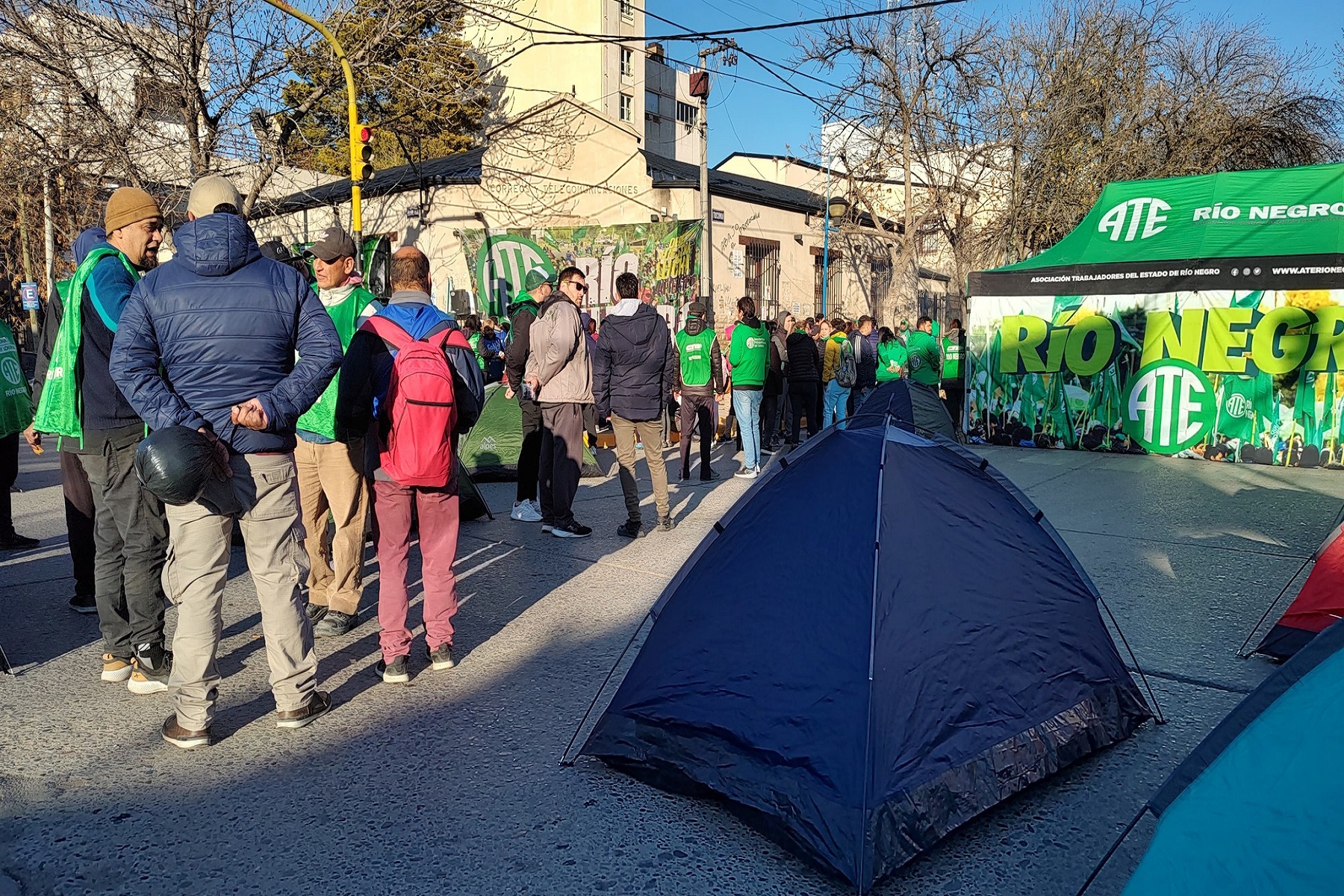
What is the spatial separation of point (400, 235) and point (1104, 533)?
20.2m

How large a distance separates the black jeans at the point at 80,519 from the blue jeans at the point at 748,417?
6.52 m

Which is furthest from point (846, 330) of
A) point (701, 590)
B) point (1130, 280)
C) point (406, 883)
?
point (406, 883)

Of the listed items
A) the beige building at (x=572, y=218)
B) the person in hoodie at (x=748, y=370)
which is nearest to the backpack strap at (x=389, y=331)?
the person in hoodie at (x=748, y=370)

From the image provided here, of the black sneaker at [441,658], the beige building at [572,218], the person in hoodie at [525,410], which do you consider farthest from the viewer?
the beige building at [572,218]

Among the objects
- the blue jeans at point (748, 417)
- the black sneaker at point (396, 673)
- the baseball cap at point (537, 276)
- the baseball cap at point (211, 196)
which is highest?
the baseball cap at point (537, 276)

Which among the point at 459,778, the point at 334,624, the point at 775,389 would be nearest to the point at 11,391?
the point at 334,624

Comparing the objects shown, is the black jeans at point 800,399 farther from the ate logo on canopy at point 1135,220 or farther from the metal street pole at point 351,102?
the metal street pole at point 351,102

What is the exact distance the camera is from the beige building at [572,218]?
20.1 m

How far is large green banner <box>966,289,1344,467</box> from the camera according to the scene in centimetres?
1144

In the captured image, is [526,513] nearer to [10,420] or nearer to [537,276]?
[10,420]

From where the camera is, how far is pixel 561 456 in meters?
7.18

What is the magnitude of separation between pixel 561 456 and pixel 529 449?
97cm

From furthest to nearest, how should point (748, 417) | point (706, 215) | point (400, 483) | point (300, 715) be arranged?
point (706, 215)
point (748, 417)
point (400, 483)
point (300, 715)

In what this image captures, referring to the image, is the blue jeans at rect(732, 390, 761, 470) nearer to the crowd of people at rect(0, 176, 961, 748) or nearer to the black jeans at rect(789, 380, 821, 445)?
the black jeans at rect(789, 380, 821, 445)
